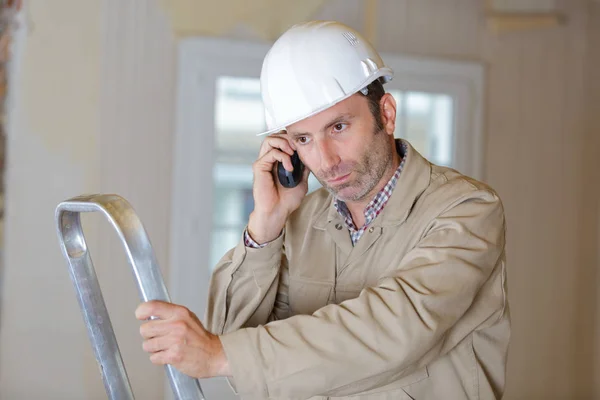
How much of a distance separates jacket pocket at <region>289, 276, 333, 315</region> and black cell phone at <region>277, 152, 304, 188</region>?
0.25m

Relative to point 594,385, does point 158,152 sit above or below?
above

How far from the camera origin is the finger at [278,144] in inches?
79.2

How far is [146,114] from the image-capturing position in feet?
14.5

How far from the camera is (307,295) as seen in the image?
2004 millimetres

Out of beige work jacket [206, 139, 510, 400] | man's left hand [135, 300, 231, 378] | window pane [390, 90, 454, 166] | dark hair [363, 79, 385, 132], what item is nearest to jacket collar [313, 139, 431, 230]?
beige work jacket [206, 139, 510, 400]

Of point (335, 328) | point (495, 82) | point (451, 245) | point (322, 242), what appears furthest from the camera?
point (495, 82)

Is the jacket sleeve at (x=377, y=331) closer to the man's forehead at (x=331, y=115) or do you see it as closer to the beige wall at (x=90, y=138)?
the man's forehead at (x=331, y=115)

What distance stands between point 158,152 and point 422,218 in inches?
113

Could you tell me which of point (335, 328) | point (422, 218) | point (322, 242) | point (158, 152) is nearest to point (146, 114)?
point (158, 152)

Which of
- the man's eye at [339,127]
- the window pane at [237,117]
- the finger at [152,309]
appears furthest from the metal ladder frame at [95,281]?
the window pane at [237,117]

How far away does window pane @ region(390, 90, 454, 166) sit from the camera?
16.1ft

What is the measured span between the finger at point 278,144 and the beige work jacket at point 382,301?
19 centimetres

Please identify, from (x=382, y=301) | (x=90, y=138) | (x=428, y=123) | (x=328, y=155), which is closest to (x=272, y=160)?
(x=328, y=155)

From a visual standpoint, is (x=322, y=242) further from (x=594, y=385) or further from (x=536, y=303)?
(x=594, y=385)
